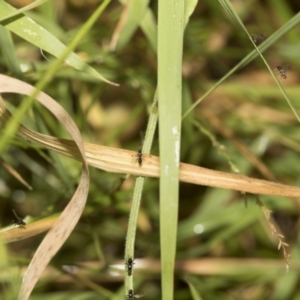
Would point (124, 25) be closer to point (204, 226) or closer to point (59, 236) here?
point (59, 236)

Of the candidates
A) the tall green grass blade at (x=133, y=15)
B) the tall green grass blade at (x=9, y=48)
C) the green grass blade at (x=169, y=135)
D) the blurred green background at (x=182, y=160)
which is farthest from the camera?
the blurred green background at (x=182, y=160)

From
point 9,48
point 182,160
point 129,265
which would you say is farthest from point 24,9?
point 182,160

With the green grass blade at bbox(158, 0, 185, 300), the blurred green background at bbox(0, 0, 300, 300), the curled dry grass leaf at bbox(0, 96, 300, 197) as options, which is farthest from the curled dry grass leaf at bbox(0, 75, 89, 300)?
the blurred green background at bbox(0, 0, 300, 300)

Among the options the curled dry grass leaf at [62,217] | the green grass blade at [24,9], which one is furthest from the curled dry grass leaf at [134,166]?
the green grass blade at [24,9]

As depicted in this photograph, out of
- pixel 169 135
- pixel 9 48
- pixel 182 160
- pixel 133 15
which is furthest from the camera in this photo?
pixel 182 160

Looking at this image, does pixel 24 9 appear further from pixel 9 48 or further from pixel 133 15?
pixel 133 15

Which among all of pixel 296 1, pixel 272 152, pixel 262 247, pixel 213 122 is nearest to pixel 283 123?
pixel 272 152

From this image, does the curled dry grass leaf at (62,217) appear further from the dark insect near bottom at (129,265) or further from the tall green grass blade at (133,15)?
the tall green grass blade at (133,15)
